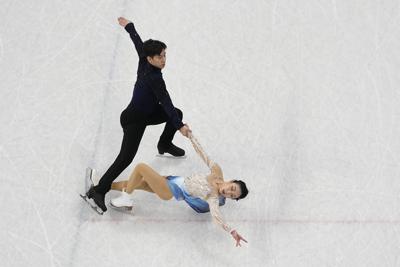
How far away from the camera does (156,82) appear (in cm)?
382

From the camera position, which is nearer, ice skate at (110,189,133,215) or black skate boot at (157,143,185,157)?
ice skate at (110,189,133,215)

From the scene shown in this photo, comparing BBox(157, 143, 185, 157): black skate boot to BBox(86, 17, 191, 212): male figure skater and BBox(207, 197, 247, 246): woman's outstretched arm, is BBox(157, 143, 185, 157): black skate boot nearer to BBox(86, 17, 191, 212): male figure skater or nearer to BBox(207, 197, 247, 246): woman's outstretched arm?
BBox(86, 17, 191, 212): male figure skater

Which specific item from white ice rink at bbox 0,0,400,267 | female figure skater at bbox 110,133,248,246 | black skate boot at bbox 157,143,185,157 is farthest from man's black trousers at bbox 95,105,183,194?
black skate boot at bbox 157,143,185,157

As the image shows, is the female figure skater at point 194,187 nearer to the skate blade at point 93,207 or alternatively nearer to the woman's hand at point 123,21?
the skate blade at point 93,207

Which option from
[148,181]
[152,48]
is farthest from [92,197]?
[152,48]

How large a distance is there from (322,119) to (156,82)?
2.33 meters

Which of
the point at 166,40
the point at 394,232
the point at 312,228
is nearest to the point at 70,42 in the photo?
the point at 166,40

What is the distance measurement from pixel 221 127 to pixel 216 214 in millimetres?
1475

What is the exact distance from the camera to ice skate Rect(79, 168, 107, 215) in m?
4.41

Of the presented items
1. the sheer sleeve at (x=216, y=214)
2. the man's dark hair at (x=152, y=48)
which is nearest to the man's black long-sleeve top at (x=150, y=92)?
the man's dark hair at (x=152, y=48)

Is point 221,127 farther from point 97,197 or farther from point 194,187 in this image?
point 97,197

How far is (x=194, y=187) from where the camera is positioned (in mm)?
4129

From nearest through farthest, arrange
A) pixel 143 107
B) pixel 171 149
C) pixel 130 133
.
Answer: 1. pixel 143 107
2. pixel 130 133
3. pixel 171 149

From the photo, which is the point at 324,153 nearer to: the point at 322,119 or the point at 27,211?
the point at 322,119
